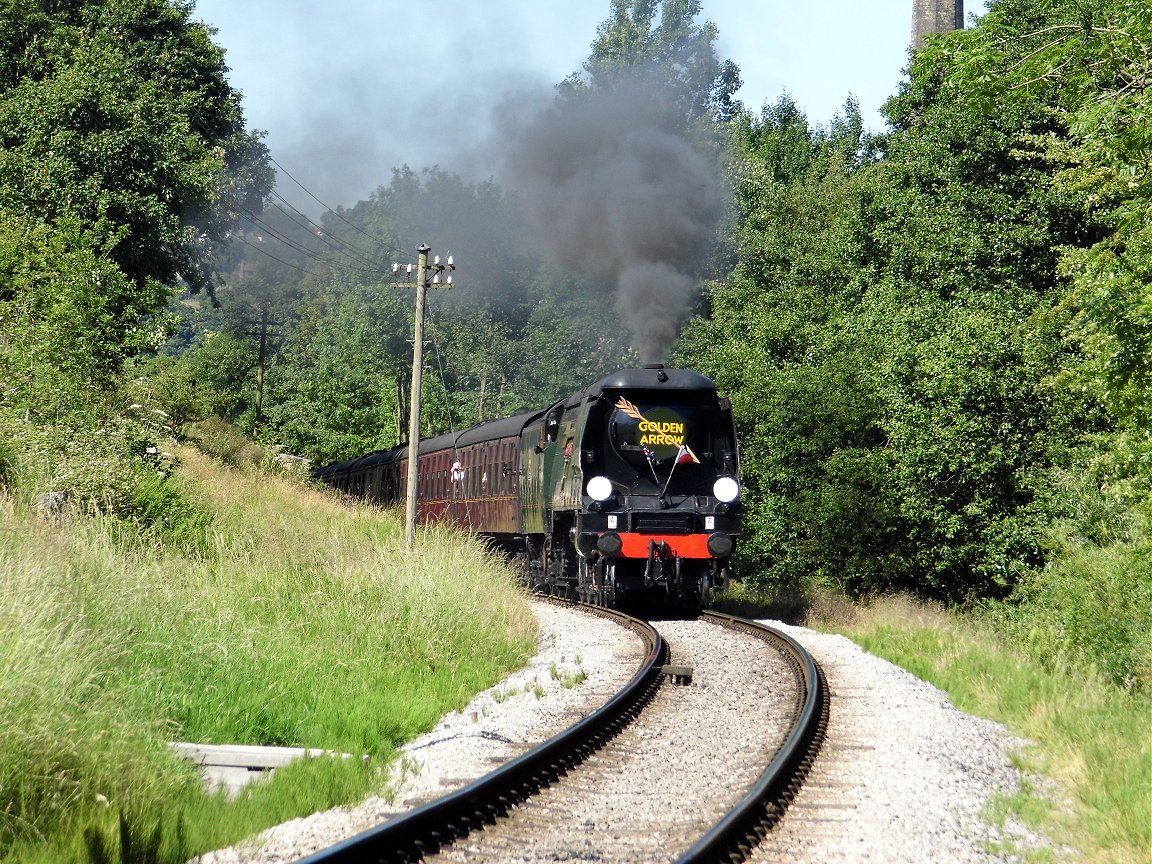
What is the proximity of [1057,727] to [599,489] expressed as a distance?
8627mm

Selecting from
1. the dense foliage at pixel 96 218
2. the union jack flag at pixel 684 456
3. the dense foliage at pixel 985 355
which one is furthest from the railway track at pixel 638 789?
the dense foliage at pixel 96 218

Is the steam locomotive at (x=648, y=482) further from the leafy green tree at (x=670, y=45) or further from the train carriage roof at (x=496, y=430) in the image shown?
the leafy green tree at (x=670, y=45)

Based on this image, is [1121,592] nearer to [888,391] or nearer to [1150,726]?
[1150,726]

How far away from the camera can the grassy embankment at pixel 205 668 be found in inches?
231

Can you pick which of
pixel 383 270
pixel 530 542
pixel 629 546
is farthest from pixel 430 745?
pixel 383 270

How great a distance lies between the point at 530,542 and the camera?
74.3ft

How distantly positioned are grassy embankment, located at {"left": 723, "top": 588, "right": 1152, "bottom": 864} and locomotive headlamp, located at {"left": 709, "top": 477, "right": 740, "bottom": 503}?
2484 millimetres

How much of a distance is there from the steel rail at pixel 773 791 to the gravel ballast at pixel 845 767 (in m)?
0.10

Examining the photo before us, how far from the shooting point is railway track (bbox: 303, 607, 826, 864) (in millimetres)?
5664

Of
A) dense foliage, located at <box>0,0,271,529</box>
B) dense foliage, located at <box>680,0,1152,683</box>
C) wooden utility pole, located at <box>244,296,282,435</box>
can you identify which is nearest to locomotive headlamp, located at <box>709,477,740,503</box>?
dense foliage, located at <box>680,0,1152,683</box>

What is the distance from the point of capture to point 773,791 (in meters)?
6.79

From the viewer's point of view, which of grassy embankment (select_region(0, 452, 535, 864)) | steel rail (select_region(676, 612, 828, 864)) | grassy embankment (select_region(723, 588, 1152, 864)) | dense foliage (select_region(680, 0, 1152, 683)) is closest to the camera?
steel rail (select_region(676, 612, 828, 864))

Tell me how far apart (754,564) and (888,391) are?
28.7 feet

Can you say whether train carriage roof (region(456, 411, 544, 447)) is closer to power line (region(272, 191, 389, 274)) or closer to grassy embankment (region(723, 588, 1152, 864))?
grassy embankment (region(723, 588, 1152, 864))
